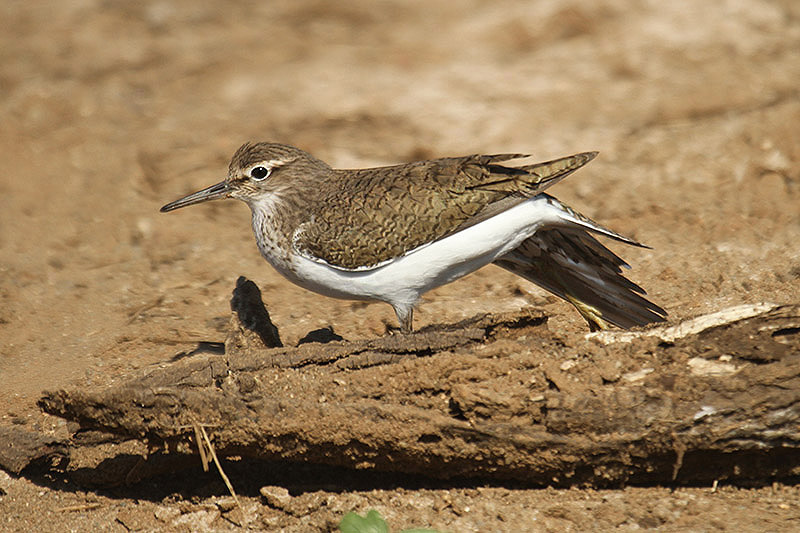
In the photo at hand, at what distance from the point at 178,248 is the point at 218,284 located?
0.98 meters

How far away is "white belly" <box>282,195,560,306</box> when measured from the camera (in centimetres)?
591

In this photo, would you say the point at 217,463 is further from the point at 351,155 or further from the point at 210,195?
the point at 351,155

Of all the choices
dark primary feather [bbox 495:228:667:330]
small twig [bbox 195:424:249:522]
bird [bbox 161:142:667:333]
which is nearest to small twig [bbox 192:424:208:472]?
small twig [bbox 195:424:249:522]

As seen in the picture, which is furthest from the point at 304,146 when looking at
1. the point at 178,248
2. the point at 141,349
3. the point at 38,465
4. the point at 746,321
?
the point at 746,321

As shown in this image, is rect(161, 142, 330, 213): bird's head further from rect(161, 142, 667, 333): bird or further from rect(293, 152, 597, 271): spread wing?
rect(293, 152, 597, 271): spread wing

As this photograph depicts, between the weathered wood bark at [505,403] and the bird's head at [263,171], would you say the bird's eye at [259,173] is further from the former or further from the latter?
the weathered wood bark at [505,403]

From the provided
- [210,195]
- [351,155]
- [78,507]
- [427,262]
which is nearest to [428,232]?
[427,262]

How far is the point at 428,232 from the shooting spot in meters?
5.91

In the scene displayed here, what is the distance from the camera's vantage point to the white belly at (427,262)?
5.91 metres

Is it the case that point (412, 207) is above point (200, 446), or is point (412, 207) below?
above

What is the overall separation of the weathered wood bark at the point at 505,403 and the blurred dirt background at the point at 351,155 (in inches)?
10.8

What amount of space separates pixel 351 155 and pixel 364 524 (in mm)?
6725

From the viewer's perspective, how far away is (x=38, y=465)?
5.55m

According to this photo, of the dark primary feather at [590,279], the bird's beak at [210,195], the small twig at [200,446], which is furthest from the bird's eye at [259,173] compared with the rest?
the small twig at [200,446]
